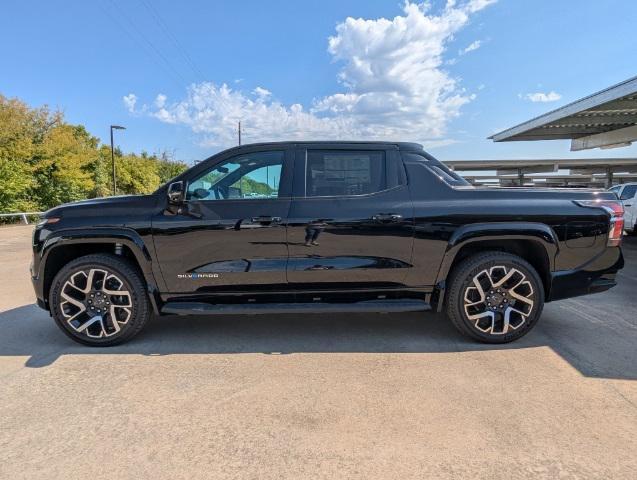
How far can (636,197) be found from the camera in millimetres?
11734

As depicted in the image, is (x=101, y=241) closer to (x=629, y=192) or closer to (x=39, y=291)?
(x=39, y=291)

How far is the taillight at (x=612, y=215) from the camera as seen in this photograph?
149 inches

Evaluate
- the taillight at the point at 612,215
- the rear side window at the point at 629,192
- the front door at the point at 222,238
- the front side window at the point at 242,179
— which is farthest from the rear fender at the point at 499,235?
the rear side window at the point at 629,192

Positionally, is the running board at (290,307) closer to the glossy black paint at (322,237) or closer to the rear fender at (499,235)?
the glossy black paint at (322,237)

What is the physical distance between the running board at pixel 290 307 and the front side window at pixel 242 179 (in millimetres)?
968

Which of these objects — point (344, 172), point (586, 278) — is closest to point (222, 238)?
point (344, 172)

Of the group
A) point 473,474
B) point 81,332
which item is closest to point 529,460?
point 473,474

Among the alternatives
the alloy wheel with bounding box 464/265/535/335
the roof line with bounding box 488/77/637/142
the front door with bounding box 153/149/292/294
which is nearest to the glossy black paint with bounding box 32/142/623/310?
the front door with bounding box 153/149/292/294

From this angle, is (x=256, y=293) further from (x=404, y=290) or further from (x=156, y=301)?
(x=404, y=290)

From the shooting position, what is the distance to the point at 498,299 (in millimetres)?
3791

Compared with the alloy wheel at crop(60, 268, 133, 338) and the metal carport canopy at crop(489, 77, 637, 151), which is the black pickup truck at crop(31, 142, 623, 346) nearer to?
the alloy wheel at crop(60, 268, 133, 338)

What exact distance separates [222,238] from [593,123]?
15.5m

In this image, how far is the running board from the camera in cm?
372

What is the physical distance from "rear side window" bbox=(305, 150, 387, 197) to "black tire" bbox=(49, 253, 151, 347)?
1.79 metres
